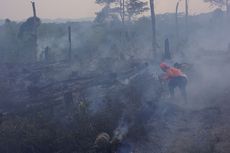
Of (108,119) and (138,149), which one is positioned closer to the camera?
(138,149)

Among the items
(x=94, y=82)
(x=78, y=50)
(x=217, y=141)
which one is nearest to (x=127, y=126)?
(x=217, y=141)

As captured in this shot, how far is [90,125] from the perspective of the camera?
28.4 ft

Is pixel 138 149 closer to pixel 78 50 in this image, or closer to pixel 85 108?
→ pixel 85 108

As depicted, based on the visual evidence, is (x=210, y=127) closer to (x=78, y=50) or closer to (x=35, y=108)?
(x=35, y=108)

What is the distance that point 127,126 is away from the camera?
29.7ft

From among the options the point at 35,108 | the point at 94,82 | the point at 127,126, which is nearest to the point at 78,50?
the point at 94,82

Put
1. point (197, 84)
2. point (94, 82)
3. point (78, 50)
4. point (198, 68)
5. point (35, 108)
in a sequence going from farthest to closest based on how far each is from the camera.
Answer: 1. point (78, 50)
2. point (198, 68)
3. point (197, 84)
4. point (94, 82)
5. point (35, 108)

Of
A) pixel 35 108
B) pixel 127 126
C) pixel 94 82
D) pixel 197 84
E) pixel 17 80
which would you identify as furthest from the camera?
pixel 17 80

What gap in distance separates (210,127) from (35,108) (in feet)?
17.8

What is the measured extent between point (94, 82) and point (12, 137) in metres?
6.17

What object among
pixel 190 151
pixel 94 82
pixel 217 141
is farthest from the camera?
pixel 94 82

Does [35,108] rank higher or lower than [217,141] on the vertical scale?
higher

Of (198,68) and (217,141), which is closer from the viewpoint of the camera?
(217,141)

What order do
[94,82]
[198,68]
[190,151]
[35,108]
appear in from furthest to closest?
[198,68], [94,82], [35,108], [190,151]
